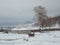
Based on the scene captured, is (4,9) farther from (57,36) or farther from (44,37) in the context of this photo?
(57,36)

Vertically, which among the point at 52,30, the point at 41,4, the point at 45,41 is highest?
the point at 41,4

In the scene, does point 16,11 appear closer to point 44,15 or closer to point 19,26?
point 19,26

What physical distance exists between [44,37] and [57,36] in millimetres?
167

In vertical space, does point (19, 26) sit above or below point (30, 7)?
below

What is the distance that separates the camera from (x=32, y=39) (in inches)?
84.8

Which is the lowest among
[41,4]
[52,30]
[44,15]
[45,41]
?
[45,41]

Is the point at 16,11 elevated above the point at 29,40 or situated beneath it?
elevated above

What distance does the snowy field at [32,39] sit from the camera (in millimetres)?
2145

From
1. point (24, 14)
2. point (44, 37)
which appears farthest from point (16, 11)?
point (44, 37)

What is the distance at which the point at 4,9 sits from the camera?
7.20 ft

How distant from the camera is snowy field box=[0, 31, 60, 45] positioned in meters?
2.14

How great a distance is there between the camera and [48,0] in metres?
2.21

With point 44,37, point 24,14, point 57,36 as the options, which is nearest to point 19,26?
point 24,14

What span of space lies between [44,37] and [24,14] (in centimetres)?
40
